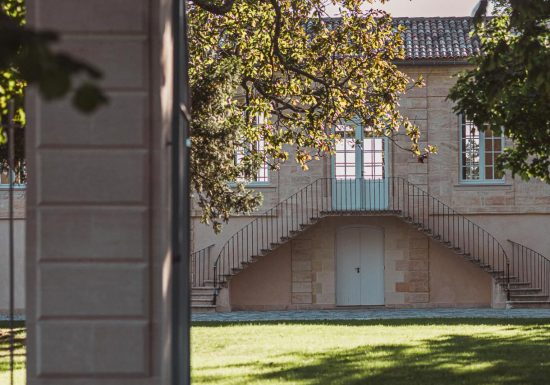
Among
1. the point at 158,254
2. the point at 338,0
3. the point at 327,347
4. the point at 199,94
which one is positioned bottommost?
the point at 327,347

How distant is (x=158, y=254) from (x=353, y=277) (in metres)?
25.0

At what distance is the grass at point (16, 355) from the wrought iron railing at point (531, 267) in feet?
43.0

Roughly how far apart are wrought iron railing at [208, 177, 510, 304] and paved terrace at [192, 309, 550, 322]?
174 cm

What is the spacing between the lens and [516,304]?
2888 cm

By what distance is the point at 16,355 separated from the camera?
51.3 ft

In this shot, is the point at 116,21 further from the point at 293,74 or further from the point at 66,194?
the point at 293,74

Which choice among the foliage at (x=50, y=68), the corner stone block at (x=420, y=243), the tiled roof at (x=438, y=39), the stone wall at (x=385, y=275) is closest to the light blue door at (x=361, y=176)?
the stone wall at (x=385, y=275)

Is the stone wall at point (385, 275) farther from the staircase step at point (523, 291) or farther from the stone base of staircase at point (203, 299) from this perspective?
the staircase step at point (523, 291)

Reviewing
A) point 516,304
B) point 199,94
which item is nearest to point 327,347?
point 199,94

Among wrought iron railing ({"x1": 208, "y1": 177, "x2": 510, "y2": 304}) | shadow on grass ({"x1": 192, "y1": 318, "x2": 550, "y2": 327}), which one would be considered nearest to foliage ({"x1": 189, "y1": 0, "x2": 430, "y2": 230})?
shadow on grass ({"x1": 192, "y1": 318, "x2": 550, "y2": 327})

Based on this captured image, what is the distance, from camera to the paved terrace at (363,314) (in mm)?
26188

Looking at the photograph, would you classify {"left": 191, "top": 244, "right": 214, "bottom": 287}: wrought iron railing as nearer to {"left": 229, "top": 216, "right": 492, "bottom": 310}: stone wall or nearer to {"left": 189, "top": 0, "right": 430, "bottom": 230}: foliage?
{"left": 229, "top": 216, "right": 492, "bottom": 310}: stone wall

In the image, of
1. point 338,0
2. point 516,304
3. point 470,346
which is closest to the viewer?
point 470,346

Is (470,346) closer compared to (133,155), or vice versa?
(133,155)
